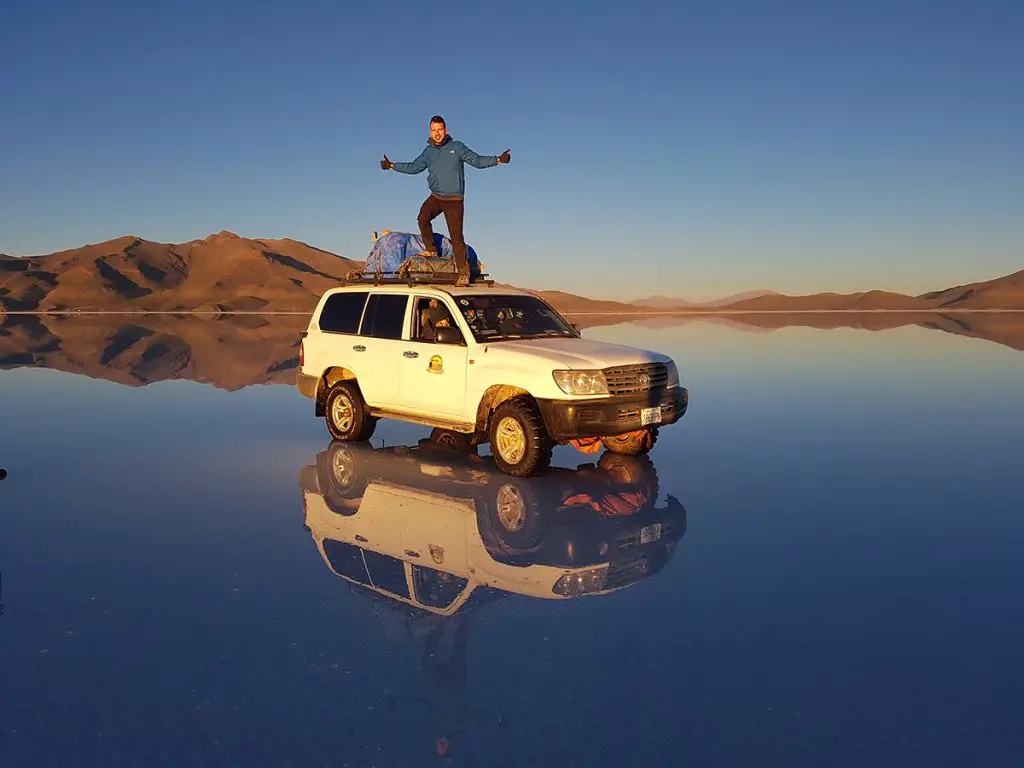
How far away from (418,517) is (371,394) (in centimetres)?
436

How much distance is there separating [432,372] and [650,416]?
9.31 ft

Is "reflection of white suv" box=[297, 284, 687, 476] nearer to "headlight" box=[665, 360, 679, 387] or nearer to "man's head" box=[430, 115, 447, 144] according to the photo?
"headlight" box=[665, 360, 679, 387]

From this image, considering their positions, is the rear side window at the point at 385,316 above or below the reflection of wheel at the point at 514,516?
above

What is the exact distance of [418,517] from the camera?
27.1 feet

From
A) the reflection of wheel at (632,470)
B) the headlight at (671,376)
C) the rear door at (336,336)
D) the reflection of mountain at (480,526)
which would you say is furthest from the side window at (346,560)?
the rear door at (336,336)

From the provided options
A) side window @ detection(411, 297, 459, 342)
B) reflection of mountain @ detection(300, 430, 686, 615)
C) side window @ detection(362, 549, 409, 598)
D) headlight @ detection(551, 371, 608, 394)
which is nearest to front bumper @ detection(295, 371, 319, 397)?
reflection of mountain @ detection(300, 430, 686, 615)

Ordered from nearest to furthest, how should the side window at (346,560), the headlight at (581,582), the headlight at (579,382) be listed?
1. the headlight at (581,582)
2. the side window at (346,560)
3. the headlight at (579,382)

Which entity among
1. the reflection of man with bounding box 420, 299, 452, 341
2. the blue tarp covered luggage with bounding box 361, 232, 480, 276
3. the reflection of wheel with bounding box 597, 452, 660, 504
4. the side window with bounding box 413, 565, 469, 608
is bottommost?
the reflection of wheel with bounding box 597, 452, 660, 504

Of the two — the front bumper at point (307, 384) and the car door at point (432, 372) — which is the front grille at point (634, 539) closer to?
the car door at point (432, 372)

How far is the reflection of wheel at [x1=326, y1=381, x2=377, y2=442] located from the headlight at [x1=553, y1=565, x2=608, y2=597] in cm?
651

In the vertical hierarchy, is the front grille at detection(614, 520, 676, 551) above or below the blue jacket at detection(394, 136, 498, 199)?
below

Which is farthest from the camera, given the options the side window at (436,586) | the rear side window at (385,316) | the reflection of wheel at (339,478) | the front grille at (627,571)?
the rear side window at (385,316)

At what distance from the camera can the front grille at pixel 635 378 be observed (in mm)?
10102

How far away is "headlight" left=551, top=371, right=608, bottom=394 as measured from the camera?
9.89 m
